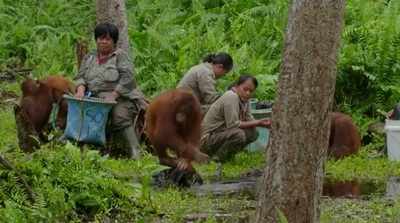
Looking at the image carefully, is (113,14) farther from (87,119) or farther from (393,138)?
(393,138)

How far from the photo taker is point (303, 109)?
7129 millimetres

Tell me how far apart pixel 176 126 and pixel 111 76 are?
213 centimetres

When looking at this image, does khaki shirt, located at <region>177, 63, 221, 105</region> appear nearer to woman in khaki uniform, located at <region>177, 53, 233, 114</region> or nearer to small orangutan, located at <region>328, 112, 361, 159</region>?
woman in khaki uniform, located at <region>177, 53, 233, 114</region>

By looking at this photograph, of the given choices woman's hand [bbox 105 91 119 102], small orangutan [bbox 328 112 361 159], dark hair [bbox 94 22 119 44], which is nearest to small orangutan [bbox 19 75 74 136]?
woman's hand [bbox 105 91 119 102]

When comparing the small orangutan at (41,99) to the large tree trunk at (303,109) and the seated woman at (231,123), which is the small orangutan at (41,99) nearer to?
the seated woman at (231,123)

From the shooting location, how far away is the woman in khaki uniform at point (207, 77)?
41.7 feet

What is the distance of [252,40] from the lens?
18.4 m

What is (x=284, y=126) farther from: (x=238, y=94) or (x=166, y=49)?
(x=166, y=49)

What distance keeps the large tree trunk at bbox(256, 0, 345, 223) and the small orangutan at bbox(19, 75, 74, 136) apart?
19.7 ft

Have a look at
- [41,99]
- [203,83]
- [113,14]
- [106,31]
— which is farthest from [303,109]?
[113,14]

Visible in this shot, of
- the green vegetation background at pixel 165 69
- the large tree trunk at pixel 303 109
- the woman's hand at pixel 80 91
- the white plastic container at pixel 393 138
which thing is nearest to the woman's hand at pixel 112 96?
the woman's hand at pixel 80 91

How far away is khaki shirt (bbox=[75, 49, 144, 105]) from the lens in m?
12.6

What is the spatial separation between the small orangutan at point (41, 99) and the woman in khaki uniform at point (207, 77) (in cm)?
157

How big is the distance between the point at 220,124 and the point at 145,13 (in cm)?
889
